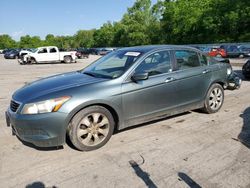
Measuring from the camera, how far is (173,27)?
186 ft

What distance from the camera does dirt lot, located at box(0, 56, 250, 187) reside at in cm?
329

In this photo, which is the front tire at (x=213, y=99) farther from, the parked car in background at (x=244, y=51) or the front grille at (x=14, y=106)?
the parked car in background at (x=244, y=51)

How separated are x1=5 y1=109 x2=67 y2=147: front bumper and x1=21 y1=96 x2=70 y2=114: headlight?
0.06m

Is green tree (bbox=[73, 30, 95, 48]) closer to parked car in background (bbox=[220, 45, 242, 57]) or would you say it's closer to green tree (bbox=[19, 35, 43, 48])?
green tree (bbox=[19, 35, 43, 48])

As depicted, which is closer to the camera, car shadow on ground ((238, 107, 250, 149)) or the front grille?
the front grille

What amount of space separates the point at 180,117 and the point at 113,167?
2.54 metres

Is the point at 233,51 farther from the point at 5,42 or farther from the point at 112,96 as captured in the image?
the point at 5,42

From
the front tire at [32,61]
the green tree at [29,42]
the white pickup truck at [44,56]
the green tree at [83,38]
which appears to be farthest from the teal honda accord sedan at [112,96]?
the green tree at [29,42]

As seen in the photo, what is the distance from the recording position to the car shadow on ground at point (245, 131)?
4414mm

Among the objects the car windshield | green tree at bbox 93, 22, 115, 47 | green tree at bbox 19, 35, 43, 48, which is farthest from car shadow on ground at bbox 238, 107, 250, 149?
green tree at bbox 19, 35, 43, 48

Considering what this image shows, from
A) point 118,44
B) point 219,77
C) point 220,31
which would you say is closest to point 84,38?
point 118,44

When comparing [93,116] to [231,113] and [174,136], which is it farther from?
[231,113]

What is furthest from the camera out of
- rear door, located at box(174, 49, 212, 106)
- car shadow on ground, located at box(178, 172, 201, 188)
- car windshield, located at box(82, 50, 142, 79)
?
rear door, located at box(174, 49, 212, 106)

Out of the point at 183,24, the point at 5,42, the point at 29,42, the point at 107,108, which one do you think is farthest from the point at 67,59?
the point at 5,42
